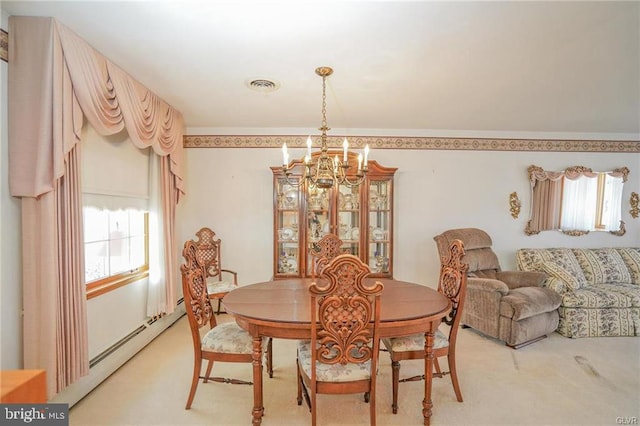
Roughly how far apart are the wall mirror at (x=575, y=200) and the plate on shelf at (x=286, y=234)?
10.5ft

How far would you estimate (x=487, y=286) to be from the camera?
3.04 meters

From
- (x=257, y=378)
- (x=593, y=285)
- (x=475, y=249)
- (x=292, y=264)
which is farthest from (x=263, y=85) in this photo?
(x=593, y=285)

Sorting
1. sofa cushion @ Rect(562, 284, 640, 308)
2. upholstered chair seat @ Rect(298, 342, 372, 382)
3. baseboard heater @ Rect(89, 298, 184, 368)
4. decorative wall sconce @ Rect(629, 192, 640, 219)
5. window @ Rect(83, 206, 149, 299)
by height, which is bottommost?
baseboard heater @ Rect(89, 298, 184, 368)

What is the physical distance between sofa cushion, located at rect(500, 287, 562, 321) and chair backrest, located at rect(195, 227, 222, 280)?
321 cm

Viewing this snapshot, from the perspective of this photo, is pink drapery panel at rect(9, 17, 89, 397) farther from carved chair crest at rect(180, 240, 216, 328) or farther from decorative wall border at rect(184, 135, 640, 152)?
decorative wall border at rect(184, 135, 640, 152)

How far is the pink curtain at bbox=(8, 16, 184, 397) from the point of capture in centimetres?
164

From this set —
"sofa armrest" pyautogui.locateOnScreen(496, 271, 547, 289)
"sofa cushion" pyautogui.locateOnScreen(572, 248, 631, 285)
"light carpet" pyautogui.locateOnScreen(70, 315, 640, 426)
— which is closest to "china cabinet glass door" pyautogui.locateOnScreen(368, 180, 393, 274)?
"light carpet" pyautogui.locateOnScreen(70, 315, 640, 426)

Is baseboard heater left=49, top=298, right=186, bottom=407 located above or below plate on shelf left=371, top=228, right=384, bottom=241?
below

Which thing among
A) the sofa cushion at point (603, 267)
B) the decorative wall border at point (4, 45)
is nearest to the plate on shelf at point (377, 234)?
the sofa cushion at point (603, 267)

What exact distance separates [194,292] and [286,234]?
1.78m

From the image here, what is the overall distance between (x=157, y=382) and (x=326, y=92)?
2.82 meters

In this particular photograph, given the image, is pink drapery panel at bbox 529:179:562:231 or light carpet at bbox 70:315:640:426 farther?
pink drapery panel at bbox 529:179:562:231

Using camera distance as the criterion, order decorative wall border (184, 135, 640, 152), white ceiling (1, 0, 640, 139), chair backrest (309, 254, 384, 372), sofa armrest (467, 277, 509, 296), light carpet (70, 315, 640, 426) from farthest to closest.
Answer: decorative wall border (184, 135, 640, 152) < sofa armrest (467, 277, 509, 296) < light carpet (70, 315, 640, 426) < white ceiling (1, 0, 640, 139) < chair backrest (309, 254, 384, 372)

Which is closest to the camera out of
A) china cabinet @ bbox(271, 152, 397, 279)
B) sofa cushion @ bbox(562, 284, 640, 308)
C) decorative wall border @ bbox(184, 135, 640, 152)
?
sofa cushion @ bbox(562, 284, 640, 308)
